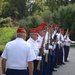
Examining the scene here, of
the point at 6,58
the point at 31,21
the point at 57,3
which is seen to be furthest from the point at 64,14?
the point at 6,58

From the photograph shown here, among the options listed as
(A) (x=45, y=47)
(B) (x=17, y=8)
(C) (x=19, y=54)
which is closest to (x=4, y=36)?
(A) (x=45, y=47)

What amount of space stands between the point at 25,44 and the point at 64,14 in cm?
2820

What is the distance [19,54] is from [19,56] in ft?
0.12

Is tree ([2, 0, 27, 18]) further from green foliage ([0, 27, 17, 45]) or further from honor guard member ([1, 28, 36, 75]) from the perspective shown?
honor guard member ([1, 28, 36, 75])

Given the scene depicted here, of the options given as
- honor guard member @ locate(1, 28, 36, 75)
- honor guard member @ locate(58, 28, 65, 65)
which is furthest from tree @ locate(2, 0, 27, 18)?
honor guard member @ locate(1, 28, 36, 75)

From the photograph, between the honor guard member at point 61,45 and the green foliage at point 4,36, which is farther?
the green foliage at point 4,36

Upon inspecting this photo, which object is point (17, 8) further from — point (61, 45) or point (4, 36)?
point (61, 45)

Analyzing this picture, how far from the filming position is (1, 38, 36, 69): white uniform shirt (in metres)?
5.62

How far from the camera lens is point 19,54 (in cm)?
562

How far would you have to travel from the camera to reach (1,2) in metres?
20.2

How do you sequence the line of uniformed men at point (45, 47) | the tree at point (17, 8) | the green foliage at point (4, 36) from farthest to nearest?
the tree at point (17, 8) < the green foliage at point (4, 36) < the line of uniformed men at point (45, 47)

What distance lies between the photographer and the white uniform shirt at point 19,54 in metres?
5.62

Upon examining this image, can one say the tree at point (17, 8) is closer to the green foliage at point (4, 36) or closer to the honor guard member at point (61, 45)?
the green foliage at point (4, 36)

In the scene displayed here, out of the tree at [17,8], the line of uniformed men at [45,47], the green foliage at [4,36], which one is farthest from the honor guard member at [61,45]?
the tree at [17,8]
